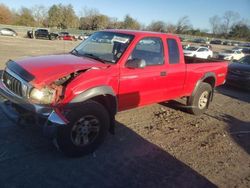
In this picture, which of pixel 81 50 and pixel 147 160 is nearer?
pixel 147 160

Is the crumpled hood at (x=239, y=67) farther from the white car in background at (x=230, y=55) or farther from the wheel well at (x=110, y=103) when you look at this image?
the white car in background at (x=230, y=55)

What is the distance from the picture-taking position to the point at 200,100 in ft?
24.5

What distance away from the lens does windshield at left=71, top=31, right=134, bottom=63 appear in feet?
17.2

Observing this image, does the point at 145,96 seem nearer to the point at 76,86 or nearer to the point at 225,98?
the point at 76,86

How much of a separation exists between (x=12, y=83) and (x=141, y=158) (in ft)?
8.02

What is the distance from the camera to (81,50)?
5781 millimetres

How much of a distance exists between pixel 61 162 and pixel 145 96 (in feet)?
7.19

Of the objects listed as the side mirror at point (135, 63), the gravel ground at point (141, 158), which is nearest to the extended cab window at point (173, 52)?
the side mirror at point (135, 63)

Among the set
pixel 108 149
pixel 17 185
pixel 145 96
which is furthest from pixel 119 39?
pixel 17 185

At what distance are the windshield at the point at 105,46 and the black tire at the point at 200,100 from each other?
8.66ft

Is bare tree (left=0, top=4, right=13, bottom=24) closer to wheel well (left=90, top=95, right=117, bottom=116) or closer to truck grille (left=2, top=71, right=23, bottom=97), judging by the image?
truck grille (left=2, top=71, right=23, bottom=97)

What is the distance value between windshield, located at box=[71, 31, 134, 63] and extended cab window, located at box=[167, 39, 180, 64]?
106 cm

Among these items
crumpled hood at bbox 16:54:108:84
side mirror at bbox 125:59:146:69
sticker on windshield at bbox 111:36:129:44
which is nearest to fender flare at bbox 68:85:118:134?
crumpled hood at bbox 16:54:108:84

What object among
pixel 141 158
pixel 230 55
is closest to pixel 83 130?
pixel 141 158
